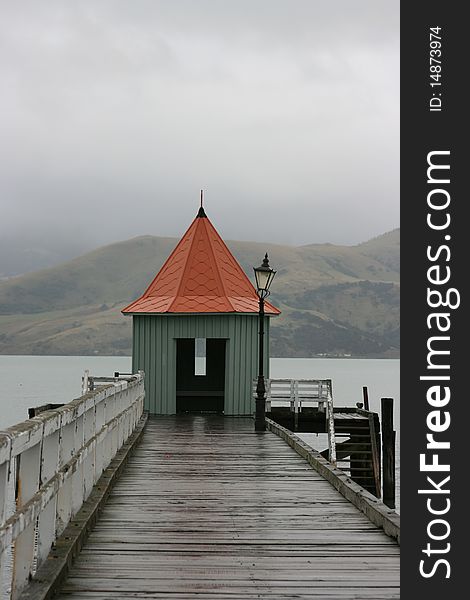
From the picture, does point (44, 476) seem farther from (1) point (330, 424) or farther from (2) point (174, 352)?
(2) point (174, 352)

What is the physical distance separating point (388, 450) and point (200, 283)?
23.4ft

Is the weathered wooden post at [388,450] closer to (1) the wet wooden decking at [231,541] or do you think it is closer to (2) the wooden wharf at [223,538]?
(2) the wooden wharf at [223,538]

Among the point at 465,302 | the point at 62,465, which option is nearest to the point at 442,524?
the point at 465,302

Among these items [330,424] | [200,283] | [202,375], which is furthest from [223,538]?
[202,375]

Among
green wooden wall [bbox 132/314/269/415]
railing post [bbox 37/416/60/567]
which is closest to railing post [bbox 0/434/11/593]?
railing post [bbox 37/416/60/567]

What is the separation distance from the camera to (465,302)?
741 centimetres

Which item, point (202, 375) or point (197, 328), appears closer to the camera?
point (197, 328)

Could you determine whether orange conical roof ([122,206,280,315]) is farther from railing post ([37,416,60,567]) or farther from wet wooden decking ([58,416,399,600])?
railing post ([37,416,60,567])

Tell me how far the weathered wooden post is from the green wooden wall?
3.86m

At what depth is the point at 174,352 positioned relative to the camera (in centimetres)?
2444

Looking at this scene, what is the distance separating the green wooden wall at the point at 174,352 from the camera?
24078 mm

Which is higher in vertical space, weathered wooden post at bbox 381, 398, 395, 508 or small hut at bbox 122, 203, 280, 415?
small hut at bbox 122, 203, 280, 415

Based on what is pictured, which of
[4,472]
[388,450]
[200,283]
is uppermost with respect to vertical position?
[200,283]

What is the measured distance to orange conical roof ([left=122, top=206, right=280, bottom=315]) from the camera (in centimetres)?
2434
